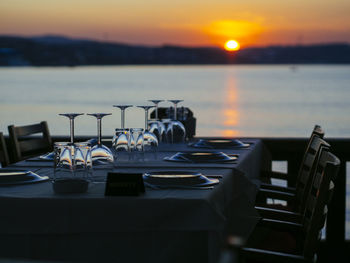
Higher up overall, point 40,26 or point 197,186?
point 40,26

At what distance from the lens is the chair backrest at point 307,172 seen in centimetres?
316

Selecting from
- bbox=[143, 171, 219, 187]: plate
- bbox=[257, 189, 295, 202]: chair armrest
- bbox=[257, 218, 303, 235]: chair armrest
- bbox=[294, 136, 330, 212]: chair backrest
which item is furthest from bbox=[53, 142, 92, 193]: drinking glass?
bbox=[257, 189, 295, 202]: chair armrest

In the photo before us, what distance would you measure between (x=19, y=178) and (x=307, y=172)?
63.3 inches

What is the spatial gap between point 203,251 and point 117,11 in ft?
136

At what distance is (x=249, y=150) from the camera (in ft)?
11.8

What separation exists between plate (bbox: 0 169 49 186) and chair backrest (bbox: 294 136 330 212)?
4.31ft

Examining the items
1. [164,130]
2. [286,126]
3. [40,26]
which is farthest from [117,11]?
[164,130]

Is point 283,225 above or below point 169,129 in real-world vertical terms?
below

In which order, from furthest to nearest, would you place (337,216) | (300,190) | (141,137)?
(337,216), (300,190), (141,137)

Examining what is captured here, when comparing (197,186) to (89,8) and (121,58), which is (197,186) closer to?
(89,8)

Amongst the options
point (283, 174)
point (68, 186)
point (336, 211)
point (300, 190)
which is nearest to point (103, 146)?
point (68, 186)

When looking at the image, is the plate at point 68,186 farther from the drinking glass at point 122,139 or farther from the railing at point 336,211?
the railing at point 336,211

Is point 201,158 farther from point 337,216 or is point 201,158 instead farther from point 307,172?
point 337,216

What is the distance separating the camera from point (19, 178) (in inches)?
94.6
